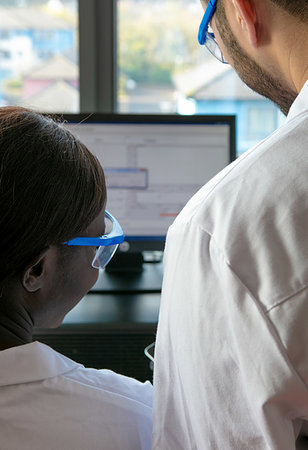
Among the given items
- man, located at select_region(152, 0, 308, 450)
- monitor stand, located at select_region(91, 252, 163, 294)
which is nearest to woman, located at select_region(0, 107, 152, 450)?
man, located at select_region(152, 0, 308, 450)

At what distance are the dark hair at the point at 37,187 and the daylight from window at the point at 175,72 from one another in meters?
1.62

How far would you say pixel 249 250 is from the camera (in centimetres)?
61

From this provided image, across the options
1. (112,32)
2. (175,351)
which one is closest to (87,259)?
(175,351)

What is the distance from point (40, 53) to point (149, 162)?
1.04 m

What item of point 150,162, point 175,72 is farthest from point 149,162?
point 175,72

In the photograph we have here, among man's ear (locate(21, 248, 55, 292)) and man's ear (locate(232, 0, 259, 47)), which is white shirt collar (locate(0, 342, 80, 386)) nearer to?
man's ear (locate(21, 248, 55, 292))

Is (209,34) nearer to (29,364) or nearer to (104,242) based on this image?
(104,242)

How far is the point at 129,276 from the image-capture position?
173 centimetres

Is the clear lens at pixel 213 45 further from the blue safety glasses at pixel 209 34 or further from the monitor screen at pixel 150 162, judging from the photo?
the monitor screen at pixel 150 162

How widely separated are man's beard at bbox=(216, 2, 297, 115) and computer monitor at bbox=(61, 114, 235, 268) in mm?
855

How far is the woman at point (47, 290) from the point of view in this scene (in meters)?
0.74

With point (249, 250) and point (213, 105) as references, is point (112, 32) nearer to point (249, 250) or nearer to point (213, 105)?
point (213, 105)

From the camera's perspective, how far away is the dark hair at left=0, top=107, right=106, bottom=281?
2.46 ft

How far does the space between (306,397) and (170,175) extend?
3.81ft
